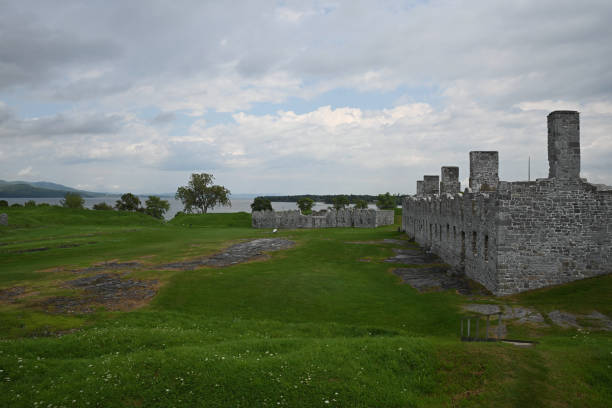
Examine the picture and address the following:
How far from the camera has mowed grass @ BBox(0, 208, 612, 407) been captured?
953 centimetres

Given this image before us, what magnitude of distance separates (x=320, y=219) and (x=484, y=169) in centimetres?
3827

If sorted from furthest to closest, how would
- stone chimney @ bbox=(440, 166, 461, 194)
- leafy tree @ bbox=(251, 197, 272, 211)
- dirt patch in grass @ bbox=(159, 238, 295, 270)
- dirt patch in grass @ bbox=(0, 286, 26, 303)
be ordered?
leafy tree @ bbox=(251, 197, 272, 211)
stone chimney @ bbox=(440, 166, 461, 194)
dirt patch in grass @ bbox=(159, 238, 295, 270)
dirt patch in grass @ bbox=(0, 286, 26, 303)

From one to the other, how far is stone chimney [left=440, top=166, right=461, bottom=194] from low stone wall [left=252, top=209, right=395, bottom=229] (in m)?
26.8

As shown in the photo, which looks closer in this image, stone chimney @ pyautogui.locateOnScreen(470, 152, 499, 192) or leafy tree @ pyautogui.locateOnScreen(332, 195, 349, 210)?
stone chimney @ pyautogui.locateOnScreen(470, 152, 499, 192)

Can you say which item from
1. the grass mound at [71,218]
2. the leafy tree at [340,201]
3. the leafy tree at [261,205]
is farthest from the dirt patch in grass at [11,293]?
the leafy tree at [340,201]

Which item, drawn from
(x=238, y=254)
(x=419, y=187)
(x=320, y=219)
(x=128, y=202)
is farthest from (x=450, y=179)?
(x=128, y=202)

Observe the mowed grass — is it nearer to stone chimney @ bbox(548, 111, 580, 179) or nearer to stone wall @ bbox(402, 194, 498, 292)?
stone wall @ bbox(402, 194, 498, 292)

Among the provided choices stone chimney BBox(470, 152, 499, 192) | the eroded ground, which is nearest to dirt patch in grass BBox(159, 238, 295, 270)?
the eroded ground

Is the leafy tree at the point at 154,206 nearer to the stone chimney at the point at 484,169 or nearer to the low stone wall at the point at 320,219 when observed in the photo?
the low stone wall at the point at 320,219

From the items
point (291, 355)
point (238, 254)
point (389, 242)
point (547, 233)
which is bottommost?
point (291, 355)

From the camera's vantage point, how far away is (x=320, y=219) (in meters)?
64.5

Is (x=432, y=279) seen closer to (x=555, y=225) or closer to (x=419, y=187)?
(x=555, y=225)

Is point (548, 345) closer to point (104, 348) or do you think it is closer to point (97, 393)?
point (97, 393)

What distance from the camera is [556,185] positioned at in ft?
67.7
